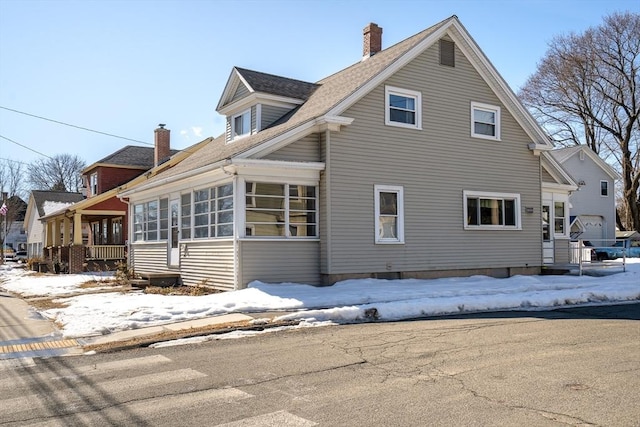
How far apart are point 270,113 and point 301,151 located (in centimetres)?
377

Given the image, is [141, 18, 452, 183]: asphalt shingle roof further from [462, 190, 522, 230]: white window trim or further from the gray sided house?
[462, 190, 522, 230]: white window trim

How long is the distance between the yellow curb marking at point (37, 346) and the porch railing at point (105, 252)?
70.1 ft

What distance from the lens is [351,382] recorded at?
6836mm

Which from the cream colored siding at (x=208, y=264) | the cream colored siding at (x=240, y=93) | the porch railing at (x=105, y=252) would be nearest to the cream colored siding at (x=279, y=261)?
the cream colored siding at (x=208, y=264)

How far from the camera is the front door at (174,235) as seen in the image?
755 inches

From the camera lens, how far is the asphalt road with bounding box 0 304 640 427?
561 cm

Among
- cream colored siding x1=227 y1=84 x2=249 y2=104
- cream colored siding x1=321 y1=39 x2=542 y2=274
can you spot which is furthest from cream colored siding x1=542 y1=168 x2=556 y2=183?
cream colored siding x1=227 y1=84 x2=249 y2=104

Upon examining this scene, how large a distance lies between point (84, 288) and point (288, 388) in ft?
47.5

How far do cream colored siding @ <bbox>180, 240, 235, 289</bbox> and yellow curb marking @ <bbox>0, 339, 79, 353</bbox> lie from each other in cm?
585

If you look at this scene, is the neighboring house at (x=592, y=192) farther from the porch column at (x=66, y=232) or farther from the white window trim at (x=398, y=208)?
the porch column at (x=66, y=232)

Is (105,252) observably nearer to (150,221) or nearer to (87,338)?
(150,221)

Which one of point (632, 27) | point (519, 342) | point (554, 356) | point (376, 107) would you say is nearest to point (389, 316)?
point (519, 342)

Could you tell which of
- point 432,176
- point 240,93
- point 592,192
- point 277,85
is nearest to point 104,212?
point 240,93

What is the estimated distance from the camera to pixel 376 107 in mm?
17062
